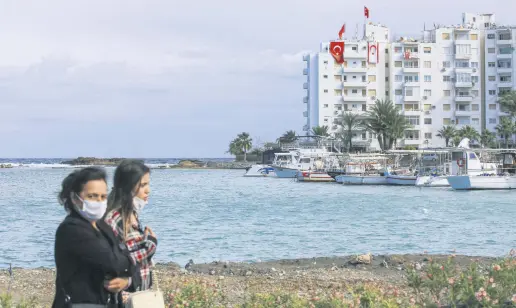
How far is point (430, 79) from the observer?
110125mm

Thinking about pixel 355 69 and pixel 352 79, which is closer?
pixel 355 69

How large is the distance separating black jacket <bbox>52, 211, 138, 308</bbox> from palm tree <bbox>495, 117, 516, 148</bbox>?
101304 millimetres

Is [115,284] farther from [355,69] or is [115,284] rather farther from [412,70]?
[412,70]

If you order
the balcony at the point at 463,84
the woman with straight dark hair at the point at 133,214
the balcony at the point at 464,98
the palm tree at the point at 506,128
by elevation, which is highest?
the balcony at the point at 463,84

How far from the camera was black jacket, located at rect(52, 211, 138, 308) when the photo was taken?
4676mm

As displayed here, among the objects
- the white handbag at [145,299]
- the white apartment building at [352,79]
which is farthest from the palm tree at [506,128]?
the white handbag at [145,299]

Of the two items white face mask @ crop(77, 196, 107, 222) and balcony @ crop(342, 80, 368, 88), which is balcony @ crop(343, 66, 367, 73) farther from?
white face mask @ crop(77, 196, 107, 222)

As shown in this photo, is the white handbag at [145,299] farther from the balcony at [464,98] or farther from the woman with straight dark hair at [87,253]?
the balcony at [464,98]

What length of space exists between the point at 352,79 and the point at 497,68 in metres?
21.0

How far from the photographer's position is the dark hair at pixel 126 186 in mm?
5141

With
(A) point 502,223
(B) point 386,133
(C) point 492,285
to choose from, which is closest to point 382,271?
(C) point 492,285

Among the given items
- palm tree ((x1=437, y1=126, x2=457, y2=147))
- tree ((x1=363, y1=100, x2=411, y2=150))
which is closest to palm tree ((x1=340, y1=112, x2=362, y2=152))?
tree ((x1=363, y1=100, x2=411, y2=150))

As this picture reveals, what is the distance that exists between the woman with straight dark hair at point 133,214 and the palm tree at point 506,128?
101m

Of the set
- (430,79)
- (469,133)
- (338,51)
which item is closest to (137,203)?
(469,133)
